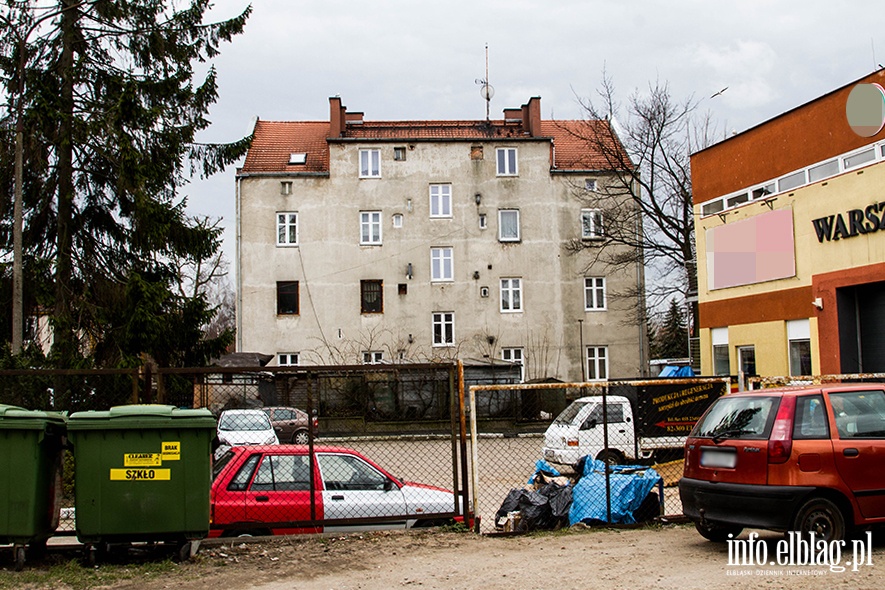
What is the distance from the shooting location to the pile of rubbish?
955cm

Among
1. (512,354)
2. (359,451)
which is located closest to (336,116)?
(512,354)

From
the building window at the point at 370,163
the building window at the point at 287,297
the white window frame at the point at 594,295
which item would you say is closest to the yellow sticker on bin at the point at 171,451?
the building window at the point at 287,297

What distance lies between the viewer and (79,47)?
17.7 meters

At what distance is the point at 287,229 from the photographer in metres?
39.2

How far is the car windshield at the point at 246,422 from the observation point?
1319cm

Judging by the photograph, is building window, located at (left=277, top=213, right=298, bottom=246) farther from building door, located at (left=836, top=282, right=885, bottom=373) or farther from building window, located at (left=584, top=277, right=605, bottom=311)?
building door, located at (left=836, top=282, right=885, bottom=373)

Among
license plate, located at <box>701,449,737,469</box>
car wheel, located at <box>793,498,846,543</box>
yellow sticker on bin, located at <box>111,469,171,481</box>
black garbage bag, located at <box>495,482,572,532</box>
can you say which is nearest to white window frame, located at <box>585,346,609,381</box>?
black garbage bag, located at <box>495,482,572,532</box>

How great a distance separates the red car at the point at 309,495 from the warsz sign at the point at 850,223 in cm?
1078

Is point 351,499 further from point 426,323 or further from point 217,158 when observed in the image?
point 426,323

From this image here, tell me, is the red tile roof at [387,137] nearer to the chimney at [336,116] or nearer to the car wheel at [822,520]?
the chimney at [336,116]

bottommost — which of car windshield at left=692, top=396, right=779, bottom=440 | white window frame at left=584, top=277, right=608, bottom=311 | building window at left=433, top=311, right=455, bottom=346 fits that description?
car windshield at left=692, top=396, right=779, bottom=440

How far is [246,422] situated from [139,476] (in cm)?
597

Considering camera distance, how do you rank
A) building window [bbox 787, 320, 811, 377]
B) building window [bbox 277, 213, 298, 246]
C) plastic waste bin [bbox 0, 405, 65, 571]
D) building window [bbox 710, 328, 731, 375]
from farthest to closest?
1. building window [bbox 277, 213, 298, 246]
2. building window [bbox 710, 328, 731, 375]
3. building window [bbox 787, 320, 811, 377]
4. plastic waste bin [bbox 0, 405, 65, 571]

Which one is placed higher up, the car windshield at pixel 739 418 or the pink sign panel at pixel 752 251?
the pink sign panel at pixel 752 251
